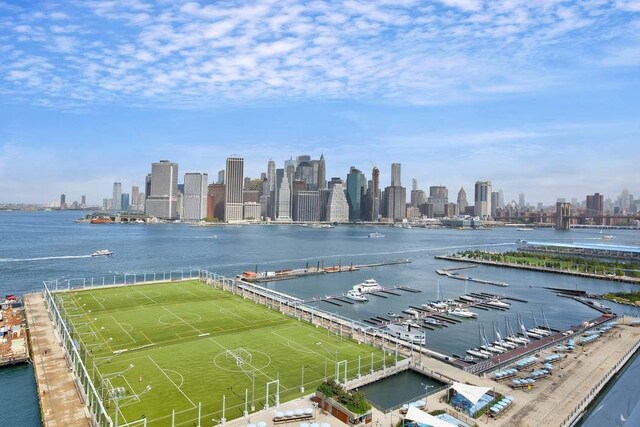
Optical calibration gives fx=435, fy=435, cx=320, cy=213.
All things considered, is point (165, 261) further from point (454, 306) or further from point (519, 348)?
→ point (519, 348)

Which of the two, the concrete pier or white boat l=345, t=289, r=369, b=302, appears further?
white boat l=345, t=289, r=369, b=302

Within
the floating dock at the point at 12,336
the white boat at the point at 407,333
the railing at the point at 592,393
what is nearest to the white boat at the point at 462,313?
the white boat at the point at 407,333

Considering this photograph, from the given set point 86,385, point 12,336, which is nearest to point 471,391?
point 86,385

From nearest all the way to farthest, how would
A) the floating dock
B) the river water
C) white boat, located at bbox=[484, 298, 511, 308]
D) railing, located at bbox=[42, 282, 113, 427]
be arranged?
railing, located at bbox=[42, 282, 113, 427] → the floating dock → the river water → white boat, located at bbox=[484, 298, 511, 308]

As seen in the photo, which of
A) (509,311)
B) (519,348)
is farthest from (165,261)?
(519,348)

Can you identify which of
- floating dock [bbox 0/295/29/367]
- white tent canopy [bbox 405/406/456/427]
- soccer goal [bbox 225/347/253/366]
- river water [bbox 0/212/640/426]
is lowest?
river water [bbox 0/212/640/426]

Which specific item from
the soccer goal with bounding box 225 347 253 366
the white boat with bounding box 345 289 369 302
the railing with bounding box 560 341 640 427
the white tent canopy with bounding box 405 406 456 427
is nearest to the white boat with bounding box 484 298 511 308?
the white boat with bounding box 345 289 369 302

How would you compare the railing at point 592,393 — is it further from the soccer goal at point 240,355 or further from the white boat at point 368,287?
the white boat at point 368,287

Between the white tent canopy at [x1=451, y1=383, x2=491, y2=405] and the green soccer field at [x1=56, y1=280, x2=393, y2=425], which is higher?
the white tent canopy at [x1=451, y1=383, x2=491, y2=405]

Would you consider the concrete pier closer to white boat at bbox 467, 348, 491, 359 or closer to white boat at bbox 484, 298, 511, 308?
white boat at bbox 467, 348, 491, 359
